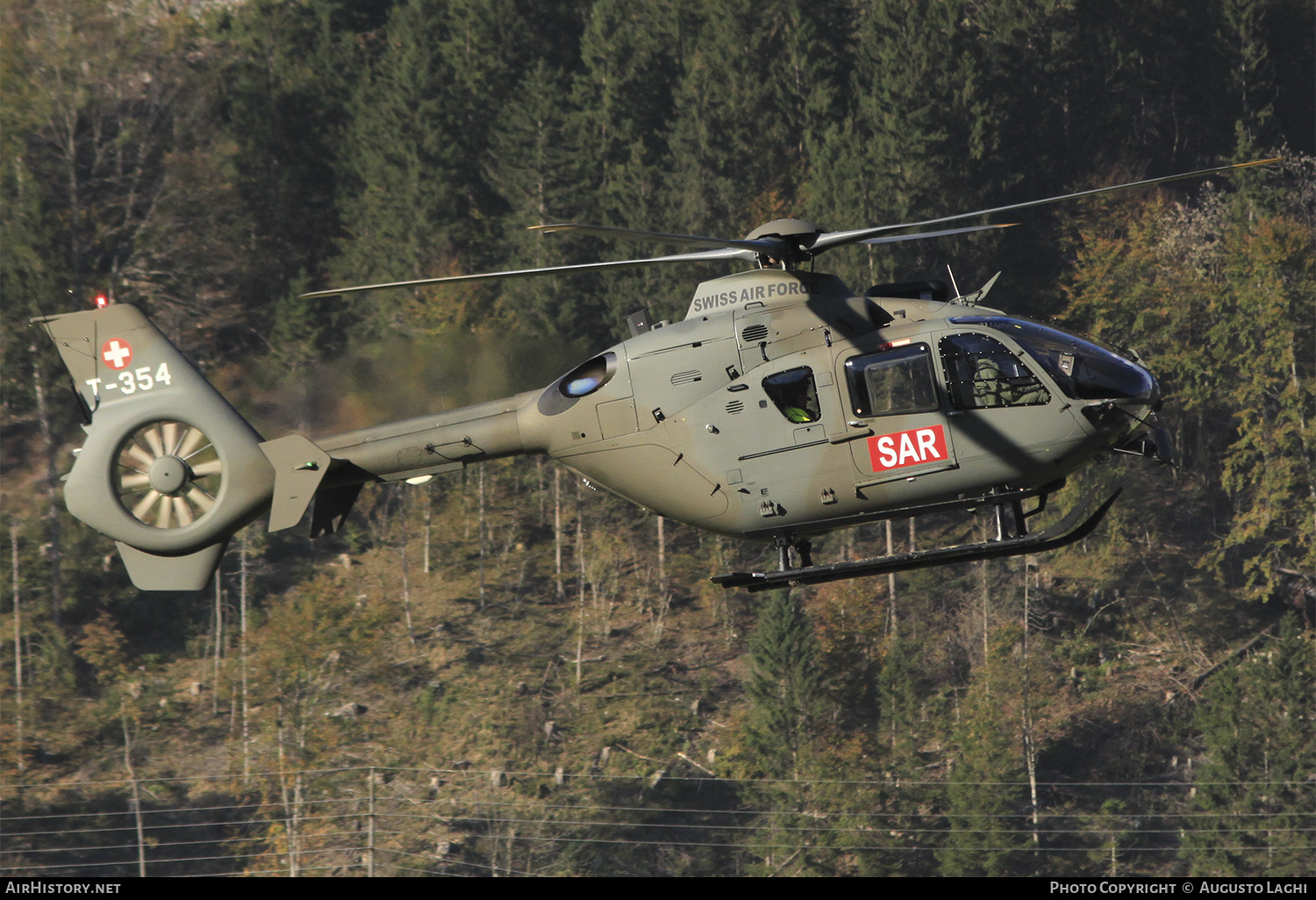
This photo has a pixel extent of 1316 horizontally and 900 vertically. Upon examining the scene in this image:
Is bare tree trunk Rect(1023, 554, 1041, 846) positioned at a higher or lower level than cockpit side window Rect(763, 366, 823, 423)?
lower

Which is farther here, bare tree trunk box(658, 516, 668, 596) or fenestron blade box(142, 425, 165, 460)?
bare tree trunk box(658, 516, 668, 596)

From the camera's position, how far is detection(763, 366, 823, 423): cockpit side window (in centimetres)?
1522

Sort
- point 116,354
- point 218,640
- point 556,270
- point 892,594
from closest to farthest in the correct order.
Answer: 1. point 556,270
2. point 116,354
3. point 218,640
4. point 892,594

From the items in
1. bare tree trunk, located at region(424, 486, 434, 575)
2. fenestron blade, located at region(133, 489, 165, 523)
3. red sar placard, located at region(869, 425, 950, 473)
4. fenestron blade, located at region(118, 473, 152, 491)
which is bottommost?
red sar placard, located at region(869, 425, 950, 473)

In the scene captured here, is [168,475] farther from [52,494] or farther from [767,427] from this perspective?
[52,494]

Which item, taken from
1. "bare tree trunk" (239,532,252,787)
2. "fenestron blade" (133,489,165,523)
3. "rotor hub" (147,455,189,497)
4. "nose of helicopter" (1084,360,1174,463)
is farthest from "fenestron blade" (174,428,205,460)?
"bare tree trunk" (239,532,252,787)

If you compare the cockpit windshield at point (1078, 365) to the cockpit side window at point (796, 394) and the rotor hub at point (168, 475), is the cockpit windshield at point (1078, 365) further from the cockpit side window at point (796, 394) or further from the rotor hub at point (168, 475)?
the rotor hub at point (168, 475)

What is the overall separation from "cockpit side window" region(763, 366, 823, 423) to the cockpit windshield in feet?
4.96

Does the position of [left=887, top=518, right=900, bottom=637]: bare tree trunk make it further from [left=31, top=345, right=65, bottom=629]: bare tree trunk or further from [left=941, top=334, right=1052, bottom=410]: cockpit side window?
[left=941, top=334, right=1052, bottom=410]: cockpit side window

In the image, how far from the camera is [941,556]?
1477 cm

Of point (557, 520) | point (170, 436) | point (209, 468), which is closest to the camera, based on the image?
point (209, 468)

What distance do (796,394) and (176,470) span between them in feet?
22.2

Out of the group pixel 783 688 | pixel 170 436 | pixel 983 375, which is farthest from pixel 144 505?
pixel 783 688

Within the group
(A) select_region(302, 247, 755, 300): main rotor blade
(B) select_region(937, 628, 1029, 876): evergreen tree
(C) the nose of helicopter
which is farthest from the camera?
(B) select_region(937, 628, 1029, 876): evergreen tree
